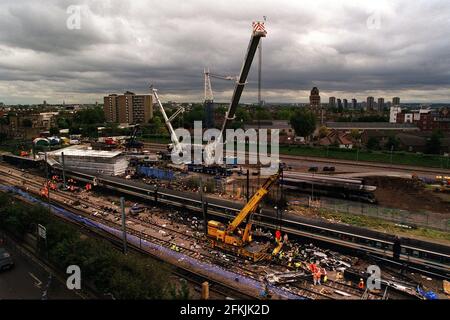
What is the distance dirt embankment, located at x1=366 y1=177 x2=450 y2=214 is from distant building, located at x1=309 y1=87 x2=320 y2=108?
7238cm

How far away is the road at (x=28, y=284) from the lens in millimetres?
11391

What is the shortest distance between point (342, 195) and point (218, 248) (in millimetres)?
11464

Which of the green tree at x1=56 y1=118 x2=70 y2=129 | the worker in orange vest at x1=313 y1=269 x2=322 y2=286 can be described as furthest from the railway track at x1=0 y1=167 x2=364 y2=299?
the green tree at x1=56 y1=118 x2=70 y2=129

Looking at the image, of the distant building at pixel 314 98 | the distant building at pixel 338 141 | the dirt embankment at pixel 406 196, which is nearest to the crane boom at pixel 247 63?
the dirt embankment at pixel 406 196

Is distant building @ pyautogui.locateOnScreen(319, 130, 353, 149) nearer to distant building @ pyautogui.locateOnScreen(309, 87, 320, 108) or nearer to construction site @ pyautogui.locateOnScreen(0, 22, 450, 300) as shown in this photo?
construction site @ pyautogui.locateOnScreen(0, 22, 450, 300)

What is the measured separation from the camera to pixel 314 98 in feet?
312

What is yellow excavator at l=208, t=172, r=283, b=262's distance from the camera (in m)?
14.0

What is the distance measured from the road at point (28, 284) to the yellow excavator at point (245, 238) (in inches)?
247

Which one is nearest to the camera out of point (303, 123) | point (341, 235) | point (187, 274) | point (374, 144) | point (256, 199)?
point (187, 274)

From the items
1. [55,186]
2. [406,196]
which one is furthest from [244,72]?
[55,186]

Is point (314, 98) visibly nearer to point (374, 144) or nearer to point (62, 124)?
point (374, 144)

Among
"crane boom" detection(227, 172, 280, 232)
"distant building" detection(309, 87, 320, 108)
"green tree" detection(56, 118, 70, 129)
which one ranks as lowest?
"crane boom" detection(227, 172, 280, 232)

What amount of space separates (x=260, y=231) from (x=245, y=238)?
2.40 m
